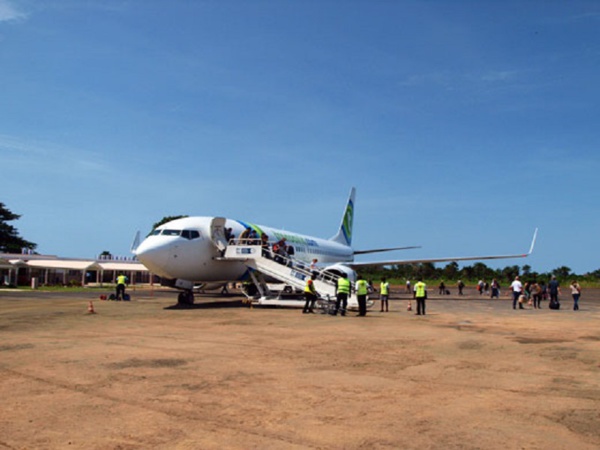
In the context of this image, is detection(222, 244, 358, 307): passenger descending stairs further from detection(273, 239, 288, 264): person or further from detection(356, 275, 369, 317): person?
detection(356, 275, 369, 317): person

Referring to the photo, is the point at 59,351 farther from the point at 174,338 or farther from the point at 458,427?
the point at 458,427

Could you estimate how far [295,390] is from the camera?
24.3 feet

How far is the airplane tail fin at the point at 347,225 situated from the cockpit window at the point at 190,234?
2686 cm

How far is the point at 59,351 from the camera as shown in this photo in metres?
10.5

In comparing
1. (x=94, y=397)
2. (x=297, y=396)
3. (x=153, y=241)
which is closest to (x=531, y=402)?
(x=297, y=396)

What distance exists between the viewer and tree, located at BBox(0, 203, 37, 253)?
83.6 m

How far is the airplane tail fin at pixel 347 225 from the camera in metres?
51.3

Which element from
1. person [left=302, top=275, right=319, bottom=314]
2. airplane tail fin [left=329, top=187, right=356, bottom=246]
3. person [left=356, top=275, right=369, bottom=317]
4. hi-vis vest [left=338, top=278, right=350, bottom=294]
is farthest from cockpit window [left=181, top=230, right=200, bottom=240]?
airplane tail fin [left=329, top=187, right=356, bottom=246]

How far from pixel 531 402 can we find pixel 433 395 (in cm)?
115

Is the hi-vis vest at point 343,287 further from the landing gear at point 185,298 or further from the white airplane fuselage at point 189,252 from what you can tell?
A: the landing gear at point 185,298

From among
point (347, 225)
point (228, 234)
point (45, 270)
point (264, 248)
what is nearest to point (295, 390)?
point (264, 248)

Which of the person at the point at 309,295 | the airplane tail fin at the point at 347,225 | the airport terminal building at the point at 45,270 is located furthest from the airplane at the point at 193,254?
the airport terminal building at the point at 45,270

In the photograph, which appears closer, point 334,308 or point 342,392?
point 342,392

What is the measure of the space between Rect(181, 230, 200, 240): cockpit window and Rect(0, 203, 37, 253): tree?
230ft
